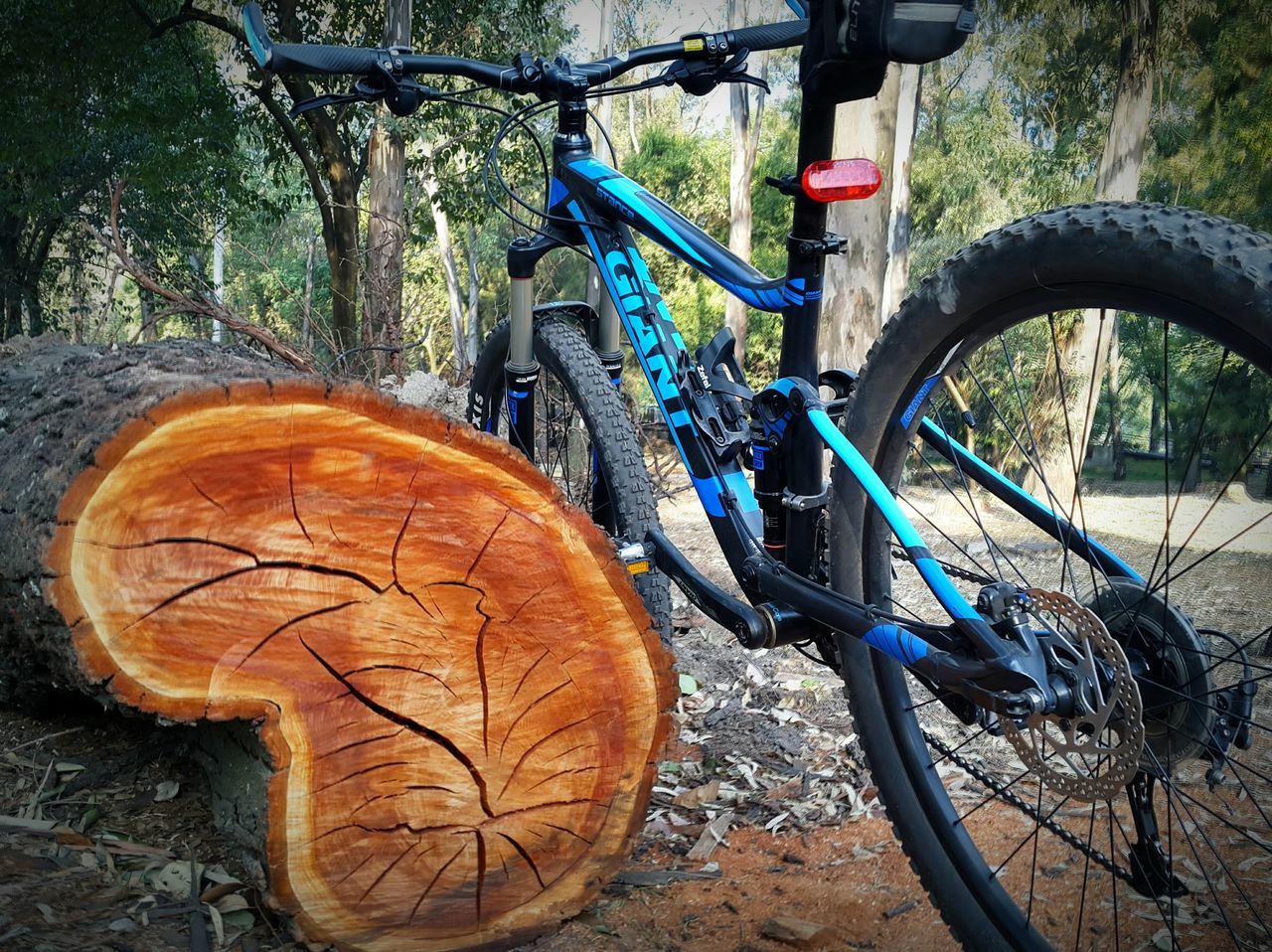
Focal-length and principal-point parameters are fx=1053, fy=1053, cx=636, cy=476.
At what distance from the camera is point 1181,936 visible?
2.26m

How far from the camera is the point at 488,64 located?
2.69m

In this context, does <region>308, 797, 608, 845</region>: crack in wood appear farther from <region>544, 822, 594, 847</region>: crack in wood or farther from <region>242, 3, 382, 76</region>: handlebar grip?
<region>242, 3, 382, 76</region>: handlebar grip

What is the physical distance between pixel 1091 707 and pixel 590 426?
1599 millimetres

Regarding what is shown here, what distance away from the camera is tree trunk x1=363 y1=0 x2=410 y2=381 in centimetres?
689

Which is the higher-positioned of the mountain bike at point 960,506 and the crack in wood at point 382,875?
the mountain bike at point 960,506

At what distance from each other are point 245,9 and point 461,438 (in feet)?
4.84

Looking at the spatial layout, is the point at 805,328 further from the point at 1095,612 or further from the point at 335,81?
the point at 335,81

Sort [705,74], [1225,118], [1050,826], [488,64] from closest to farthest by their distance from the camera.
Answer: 1. [1050,826]
2. [488,64]
3. [705,74]
4. [1225,118]

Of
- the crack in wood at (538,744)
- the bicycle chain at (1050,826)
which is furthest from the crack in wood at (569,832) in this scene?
the bicycle chain at (1050,826)

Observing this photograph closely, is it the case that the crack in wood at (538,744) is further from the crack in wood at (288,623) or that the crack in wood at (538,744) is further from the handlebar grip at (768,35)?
the handlebar grip at (768,35)

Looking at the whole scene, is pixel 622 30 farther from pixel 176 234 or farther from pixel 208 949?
pixel 208 949

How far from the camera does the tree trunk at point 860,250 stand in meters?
7.75

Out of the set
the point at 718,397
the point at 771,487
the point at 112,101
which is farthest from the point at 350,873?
the point at 112,101

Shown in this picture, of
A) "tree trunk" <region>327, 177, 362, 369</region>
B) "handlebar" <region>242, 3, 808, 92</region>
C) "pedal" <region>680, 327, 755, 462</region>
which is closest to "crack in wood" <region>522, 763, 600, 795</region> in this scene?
"pedal" <region>680, 327, 755, 462</region>
